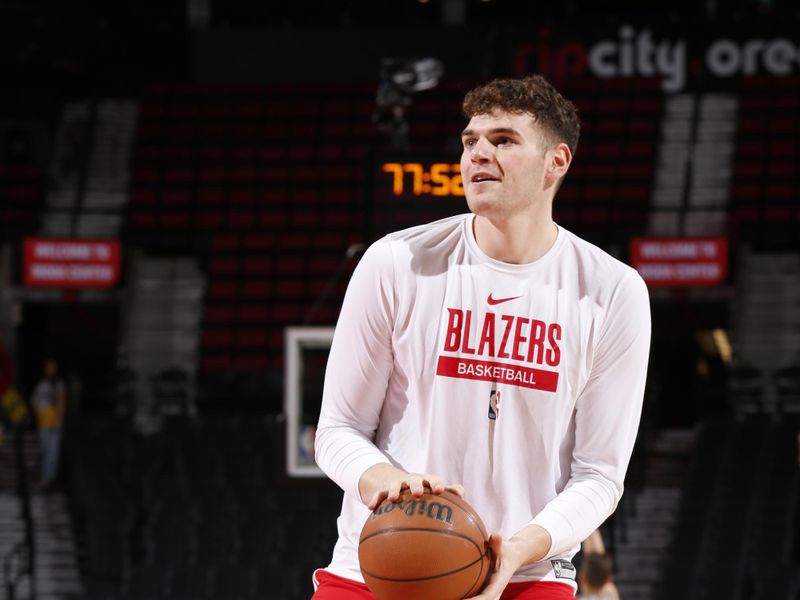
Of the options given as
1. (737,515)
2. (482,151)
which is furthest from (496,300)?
(737,515)

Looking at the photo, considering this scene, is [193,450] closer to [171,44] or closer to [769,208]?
[769,208]

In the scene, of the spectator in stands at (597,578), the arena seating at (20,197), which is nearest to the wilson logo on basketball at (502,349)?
the spectator in stands at (597,578)

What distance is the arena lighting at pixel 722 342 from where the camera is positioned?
19.9 meters

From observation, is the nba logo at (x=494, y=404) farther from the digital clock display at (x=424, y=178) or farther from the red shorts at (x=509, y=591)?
the digital clock display at (x=424, y=178)

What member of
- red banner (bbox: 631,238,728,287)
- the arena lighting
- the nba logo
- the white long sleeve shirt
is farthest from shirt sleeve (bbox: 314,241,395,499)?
the arena lighting

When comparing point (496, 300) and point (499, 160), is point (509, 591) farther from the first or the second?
point (499, 160)

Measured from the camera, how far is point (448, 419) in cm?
318

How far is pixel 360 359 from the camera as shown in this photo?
3262mm

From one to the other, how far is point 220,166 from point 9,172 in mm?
3460

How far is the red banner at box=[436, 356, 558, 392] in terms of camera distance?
3.16m

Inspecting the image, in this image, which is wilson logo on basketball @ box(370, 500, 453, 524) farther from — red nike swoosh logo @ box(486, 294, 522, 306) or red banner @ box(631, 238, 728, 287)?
red banner @ box(631, 238, 728, 287)

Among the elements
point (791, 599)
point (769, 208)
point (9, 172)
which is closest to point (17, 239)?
point (9, 172)

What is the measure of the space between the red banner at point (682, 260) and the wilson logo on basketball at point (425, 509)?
554 inches

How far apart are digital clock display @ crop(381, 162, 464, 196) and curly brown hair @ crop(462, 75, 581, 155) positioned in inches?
182
